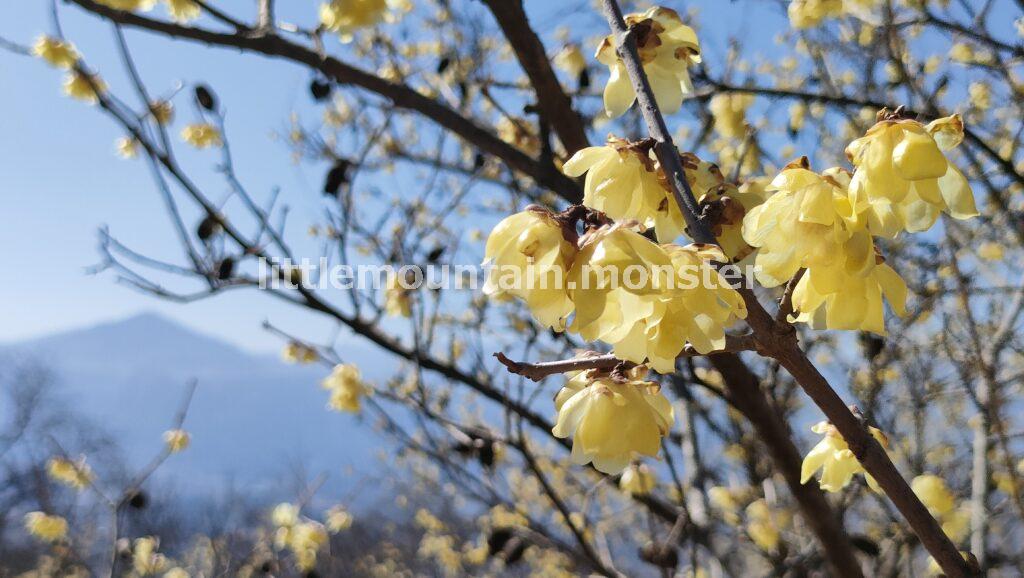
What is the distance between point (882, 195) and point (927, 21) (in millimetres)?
2230

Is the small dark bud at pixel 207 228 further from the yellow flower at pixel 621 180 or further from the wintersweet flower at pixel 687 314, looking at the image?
the wintersweet flower at pixel 687 314

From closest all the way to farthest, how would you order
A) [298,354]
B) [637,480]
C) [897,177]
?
[897,177]
[637,480]
[298,354]

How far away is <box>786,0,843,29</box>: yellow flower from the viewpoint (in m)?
2.36

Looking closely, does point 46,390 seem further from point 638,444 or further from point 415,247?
point 638,444

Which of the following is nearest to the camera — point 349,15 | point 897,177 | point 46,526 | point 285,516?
point 897,177

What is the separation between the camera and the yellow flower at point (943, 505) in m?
2.49

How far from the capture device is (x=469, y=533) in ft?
43.8

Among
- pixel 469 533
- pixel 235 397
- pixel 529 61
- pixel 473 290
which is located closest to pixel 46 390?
pixel 469 533

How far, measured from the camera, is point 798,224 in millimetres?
689

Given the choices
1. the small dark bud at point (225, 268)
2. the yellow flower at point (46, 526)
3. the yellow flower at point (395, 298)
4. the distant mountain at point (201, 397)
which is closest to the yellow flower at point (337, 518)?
the yellow flower at point (46, 526)

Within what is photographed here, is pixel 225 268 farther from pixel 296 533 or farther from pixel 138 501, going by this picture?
pixel 296 533

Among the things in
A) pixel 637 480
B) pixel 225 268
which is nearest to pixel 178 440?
pixel 225 268

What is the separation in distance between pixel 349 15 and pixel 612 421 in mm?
1813

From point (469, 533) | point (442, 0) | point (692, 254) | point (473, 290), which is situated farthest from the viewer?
point (469, 533)
